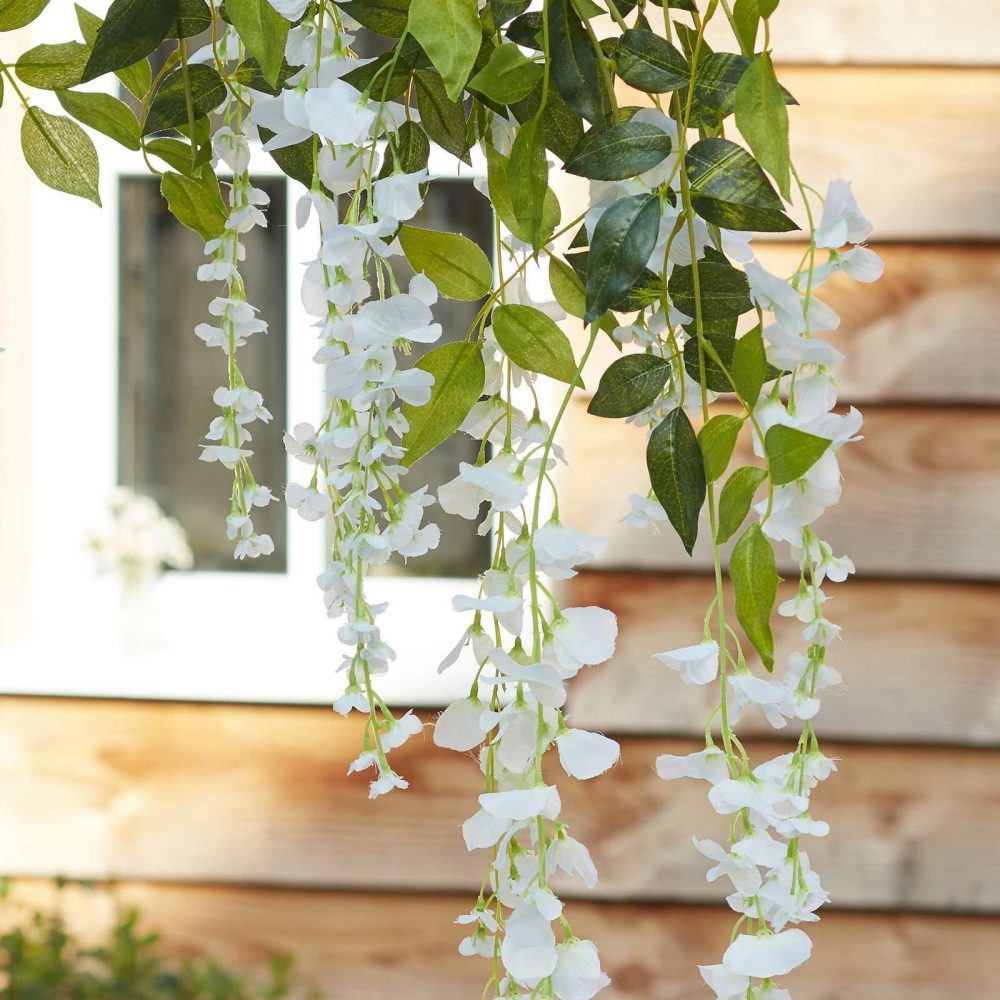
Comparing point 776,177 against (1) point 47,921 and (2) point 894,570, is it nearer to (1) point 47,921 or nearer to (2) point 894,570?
(2) point 894,570

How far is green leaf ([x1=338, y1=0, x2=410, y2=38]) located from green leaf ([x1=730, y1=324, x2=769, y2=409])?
15 centimetres

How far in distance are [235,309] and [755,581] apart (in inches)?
9.8

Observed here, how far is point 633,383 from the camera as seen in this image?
0.35m

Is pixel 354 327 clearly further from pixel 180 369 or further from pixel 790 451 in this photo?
pixel 180 369

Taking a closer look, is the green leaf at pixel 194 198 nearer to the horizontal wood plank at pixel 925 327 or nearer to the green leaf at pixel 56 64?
the green leaf at pixel 56 64

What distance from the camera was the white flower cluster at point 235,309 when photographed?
42 centimetres

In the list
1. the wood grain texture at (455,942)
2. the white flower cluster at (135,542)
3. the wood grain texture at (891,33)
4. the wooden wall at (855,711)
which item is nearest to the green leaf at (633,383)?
the wooden wall at (855,711)

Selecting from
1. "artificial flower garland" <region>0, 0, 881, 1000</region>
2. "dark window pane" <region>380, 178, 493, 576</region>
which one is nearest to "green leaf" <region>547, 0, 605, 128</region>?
"artificial flower garland" <region>0, 0, 881, 1000</region>

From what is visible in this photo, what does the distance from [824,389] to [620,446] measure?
85 centimetres

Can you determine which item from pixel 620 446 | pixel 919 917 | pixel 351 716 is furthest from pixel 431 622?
pixel 919 917

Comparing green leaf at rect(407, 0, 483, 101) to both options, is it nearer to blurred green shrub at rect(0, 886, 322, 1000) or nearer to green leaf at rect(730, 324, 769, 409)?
green leaf at rect(730, 324, 769, 409)

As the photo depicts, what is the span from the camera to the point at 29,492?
1448mm

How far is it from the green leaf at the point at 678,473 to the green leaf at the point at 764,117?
77mm

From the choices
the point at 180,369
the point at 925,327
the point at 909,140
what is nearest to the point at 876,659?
the point at 925,327
